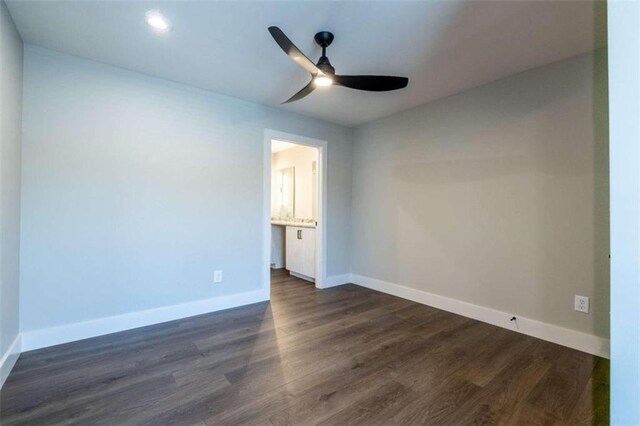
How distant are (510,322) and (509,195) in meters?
1.17

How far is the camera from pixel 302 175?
17.4 feet

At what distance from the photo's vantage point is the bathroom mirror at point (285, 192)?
5527 millimetres

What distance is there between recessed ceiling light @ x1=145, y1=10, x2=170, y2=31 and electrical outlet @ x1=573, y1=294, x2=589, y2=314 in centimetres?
367

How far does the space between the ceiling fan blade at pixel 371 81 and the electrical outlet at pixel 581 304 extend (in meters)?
2.19

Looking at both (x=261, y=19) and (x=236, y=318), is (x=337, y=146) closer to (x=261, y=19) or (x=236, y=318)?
(x=261, y=19)

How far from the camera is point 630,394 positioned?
0.67 meters

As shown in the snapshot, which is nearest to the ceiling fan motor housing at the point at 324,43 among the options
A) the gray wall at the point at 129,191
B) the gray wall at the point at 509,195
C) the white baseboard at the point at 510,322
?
the gray wall at the point at 129,191

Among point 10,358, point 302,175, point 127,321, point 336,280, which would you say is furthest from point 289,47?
point 302,175

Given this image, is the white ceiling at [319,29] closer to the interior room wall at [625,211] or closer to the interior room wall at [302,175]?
the interior room wall at [625,211]

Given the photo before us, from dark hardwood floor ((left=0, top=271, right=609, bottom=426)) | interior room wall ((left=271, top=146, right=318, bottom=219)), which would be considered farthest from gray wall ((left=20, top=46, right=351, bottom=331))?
interior room wall ((left=271, top=146, right=318, bottom=219))

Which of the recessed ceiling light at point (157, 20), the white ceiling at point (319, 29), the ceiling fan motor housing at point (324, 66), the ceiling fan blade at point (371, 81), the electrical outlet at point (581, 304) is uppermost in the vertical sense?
the recessed ceiling light at point (157, 20)

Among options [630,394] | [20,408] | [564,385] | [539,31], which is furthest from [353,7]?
[20,408]

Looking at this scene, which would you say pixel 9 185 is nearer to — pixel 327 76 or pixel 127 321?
pixel 127 321

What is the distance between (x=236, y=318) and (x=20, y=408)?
4.97 ft
